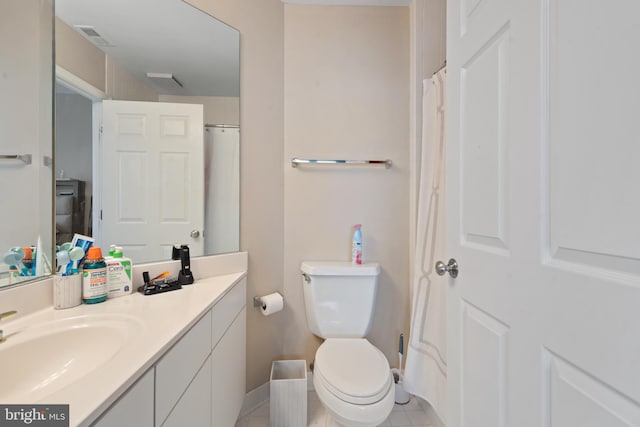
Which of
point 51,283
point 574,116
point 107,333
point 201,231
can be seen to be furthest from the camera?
point 201,231

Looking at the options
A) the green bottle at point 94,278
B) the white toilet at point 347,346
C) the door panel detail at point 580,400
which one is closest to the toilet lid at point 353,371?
the white toilet at point 347,346

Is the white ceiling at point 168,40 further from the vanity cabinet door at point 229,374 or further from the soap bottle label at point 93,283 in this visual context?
the vanity cabinet door at point 229,374

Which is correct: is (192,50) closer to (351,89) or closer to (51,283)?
(351,89)

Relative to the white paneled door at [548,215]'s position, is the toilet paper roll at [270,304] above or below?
below

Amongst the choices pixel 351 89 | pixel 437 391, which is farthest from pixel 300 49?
pixel 437 391

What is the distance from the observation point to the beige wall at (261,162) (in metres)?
1.45

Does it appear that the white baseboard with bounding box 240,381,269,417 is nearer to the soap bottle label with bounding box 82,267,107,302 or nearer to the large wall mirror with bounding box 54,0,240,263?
the large wall mirror with bounding box 54,0,240,263

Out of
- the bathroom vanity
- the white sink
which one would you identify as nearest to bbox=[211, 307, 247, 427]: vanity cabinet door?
the bathroom vanity

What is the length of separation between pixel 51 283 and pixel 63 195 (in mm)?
297

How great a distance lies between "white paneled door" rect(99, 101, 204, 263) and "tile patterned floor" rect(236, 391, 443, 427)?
0.91 meters

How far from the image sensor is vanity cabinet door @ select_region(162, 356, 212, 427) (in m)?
0.69

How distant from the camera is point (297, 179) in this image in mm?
1625

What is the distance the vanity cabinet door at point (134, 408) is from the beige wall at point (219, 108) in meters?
1.17

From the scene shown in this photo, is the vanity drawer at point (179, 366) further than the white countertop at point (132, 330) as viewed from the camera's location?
Yes
